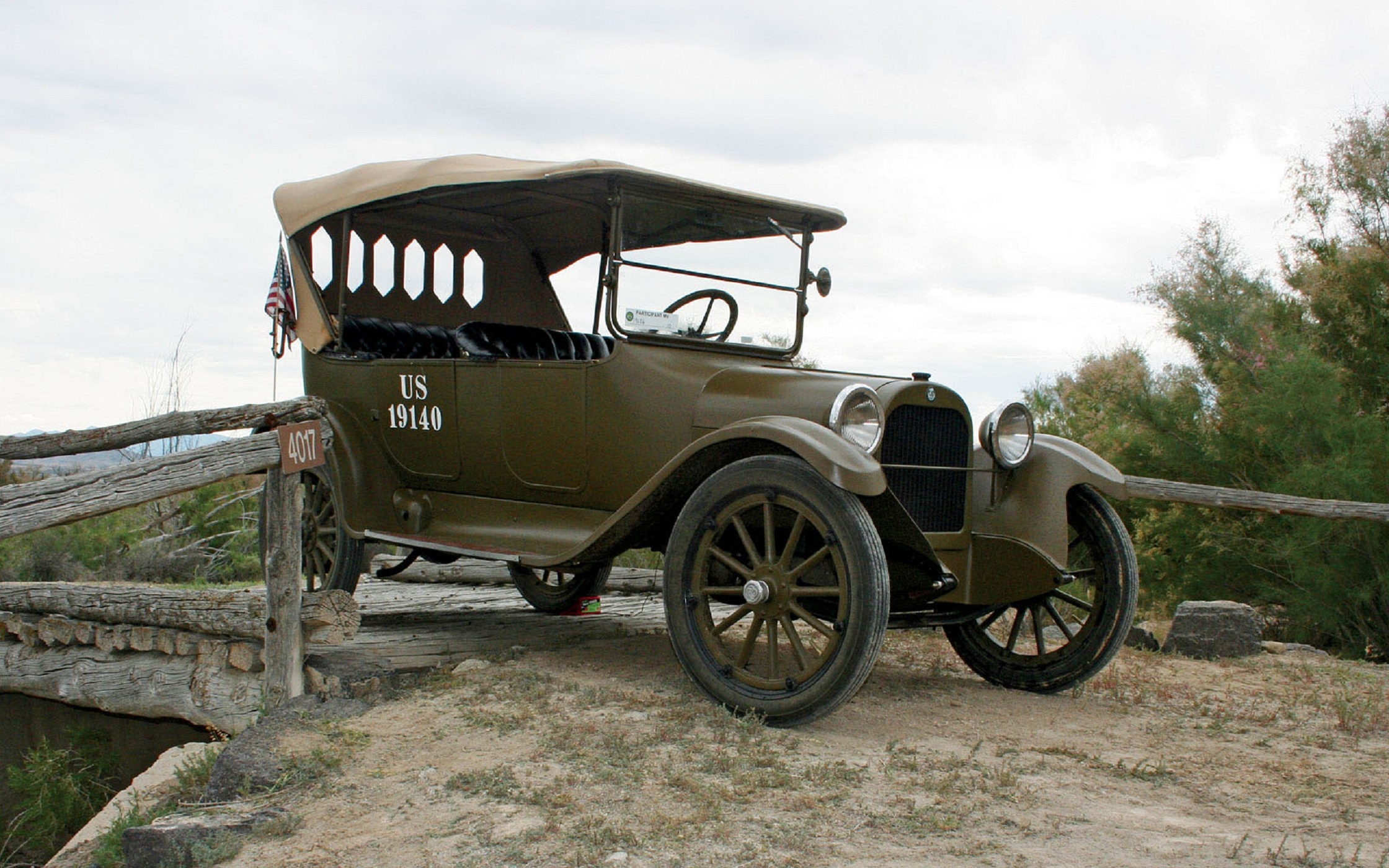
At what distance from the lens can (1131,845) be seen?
2986 mm

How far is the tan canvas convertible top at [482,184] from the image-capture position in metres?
4.88

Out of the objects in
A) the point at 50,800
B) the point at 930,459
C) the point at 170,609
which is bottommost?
the point at 50,800

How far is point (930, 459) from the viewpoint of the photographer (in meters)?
4.57

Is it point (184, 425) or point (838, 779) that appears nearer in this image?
point (838, 779)

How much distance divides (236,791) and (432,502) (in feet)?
7.94

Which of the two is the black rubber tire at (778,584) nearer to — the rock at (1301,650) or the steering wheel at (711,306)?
the steering wheel at (711,306)

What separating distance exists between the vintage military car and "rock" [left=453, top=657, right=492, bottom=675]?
490 mm

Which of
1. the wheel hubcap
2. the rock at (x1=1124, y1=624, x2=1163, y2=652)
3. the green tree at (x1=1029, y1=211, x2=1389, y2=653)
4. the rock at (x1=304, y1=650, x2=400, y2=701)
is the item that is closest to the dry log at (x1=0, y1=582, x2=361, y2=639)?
the rock at (x1=304, y1=650, x2=400, y2=701)

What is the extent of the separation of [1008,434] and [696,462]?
4.71 feet

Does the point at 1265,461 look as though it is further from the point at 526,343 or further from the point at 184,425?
the point at 184,425

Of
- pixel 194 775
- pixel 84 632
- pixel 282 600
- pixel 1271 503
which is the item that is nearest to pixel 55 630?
pixel 84 632

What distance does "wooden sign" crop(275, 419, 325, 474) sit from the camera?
486cm

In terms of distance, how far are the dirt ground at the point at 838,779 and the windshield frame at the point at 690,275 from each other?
1.53m

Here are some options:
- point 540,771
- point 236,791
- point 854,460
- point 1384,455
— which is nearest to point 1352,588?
point 1384,455
